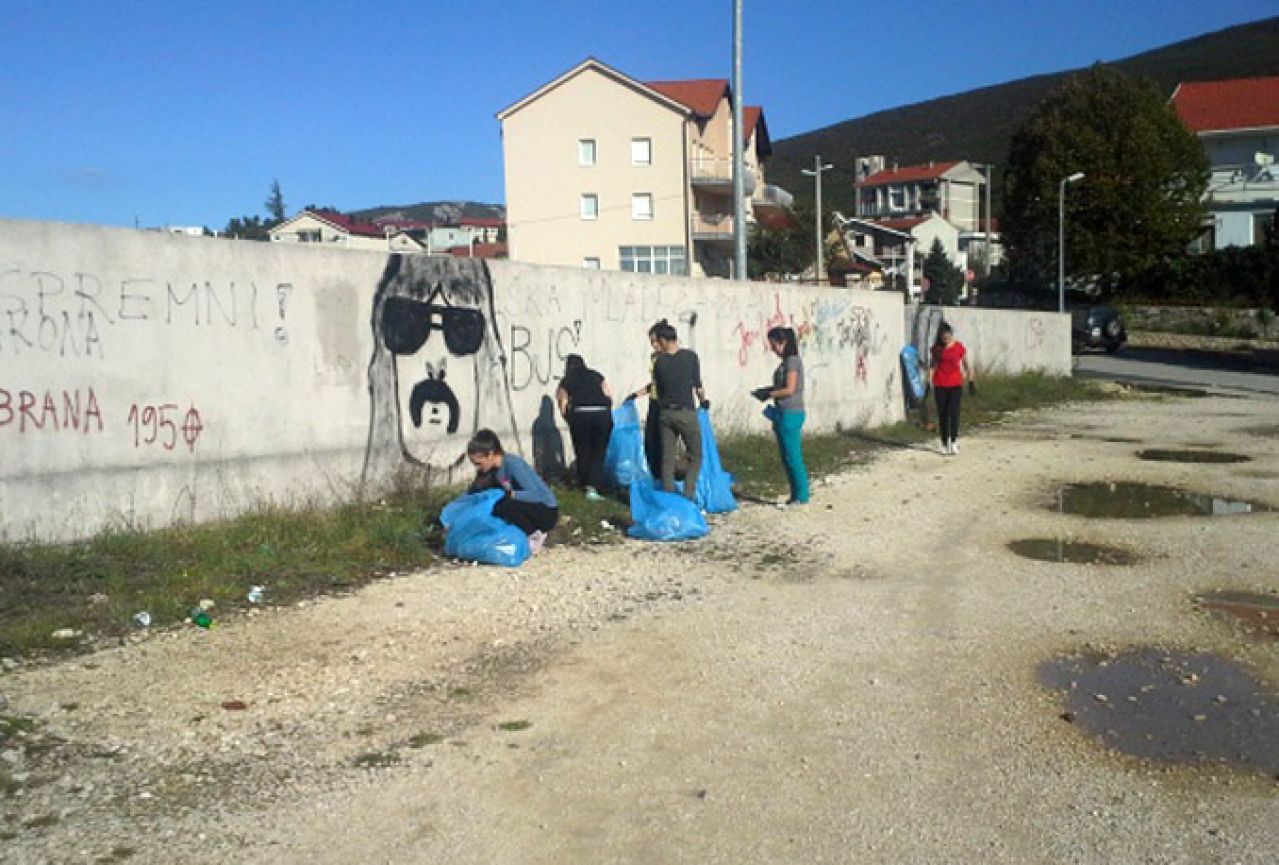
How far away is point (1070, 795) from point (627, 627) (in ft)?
9.45

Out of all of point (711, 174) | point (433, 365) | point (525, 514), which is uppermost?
point (711, 174)

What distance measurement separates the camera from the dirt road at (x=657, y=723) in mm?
4051

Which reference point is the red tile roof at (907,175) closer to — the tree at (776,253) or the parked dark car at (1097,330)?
the tree at (776,253)

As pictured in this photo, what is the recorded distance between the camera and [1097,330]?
134ft

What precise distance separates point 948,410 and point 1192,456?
2.94 metres

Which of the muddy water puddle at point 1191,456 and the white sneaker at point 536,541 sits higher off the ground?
the white sneaker at point 536,541

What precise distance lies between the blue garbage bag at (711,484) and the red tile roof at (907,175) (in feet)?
347

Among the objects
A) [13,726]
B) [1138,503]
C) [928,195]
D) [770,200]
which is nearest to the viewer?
[13,726]

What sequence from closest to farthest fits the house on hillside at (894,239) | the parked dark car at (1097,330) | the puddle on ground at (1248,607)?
the puddle on ground at (1248,607) → the parked dark car at (1097,330) → the house on hillside at (894,239)

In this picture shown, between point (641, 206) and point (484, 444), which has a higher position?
point (641, 206)

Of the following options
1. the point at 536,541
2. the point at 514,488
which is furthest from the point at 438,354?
the point at 536,541

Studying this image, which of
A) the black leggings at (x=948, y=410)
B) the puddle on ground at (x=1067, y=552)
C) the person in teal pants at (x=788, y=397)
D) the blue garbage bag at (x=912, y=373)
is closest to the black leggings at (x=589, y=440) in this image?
the person in teal pants at (x=788, y=397)

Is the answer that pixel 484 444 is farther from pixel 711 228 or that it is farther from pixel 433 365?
pixel 711 228

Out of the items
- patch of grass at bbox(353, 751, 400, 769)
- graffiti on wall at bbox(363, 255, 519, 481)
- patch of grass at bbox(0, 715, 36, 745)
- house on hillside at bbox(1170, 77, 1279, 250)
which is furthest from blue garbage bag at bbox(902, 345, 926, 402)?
house on hillside at bbox(1170, 77, 1279, 250)
